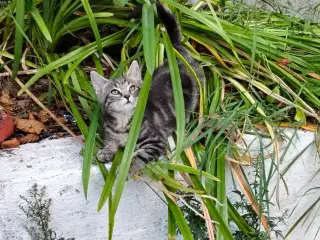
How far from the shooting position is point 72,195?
98.5 inches

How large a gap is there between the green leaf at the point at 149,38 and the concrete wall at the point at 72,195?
0.60m

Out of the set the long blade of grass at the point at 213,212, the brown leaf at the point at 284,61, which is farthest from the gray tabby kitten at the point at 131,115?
the brown leaf at the point at 284,61

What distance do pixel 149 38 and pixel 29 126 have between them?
0.80 m

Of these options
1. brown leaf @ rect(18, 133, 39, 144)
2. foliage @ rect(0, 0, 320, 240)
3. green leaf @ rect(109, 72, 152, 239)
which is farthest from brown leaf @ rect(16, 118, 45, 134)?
green leaf @ rect(109, 72, 152, 239)

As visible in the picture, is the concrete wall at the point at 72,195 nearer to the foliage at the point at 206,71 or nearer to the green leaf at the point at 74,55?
the foliage at the point at 206,71

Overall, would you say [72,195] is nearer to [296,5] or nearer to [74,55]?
[74,55]

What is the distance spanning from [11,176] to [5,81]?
71 centimetres

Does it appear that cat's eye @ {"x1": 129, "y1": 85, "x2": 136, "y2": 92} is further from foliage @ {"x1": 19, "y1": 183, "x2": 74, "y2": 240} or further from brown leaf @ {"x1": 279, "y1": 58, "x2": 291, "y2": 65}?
brown leaf @ {"x1": 279, "y1": 58, "x2": 291, "y2": 65}

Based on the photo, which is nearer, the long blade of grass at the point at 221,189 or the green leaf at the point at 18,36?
the long blade of grass at the point at 221,189

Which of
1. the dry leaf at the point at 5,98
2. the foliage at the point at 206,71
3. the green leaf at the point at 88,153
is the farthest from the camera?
the dry leaf at the point at 5,98

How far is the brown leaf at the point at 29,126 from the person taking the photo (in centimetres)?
273

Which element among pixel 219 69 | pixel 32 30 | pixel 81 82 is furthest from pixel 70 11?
pixel 219 69

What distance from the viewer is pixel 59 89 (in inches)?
107

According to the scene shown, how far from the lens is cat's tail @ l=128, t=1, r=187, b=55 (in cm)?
280
